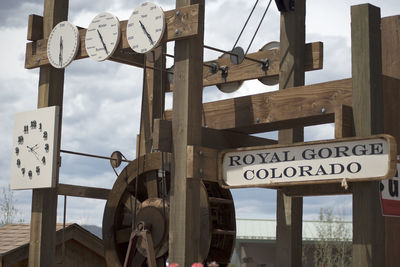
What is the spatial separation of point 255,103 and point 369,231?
2.17 meters

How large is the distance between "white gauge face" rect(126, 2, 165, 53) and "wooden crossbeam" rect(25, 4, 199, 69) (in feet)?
0.29

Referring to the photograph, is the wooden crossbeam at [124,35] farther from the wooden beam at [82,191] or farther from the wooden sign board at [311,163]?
the wooden beam at [82,191]

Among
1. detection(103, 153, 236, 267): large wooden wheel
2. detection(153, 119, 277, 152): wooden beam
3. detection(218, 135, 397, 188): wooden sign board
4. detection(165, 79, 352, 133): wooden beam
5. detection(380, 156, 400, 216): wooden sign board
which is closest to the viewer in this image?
detection(218, 135, 397, 188): wooden sign board

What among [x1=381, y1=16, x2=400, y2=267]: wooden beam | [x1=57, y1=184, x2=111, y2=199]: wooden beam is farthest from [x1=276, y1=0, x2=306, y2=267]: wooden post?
[x1=57, y1=184, x2=111, y2=199]: wooden beam

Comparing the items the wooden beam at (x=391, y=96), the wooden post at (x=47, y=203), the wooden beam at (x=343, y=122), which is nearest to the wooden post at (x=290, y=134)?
the wooden beam at (x=391, y=96)

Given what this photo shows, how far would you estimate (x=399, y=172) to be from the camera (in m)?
7.27

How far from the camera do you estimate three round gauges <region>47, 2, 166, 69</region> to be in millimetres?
7984

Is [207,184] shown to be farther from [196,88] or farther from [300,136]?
[196,88]

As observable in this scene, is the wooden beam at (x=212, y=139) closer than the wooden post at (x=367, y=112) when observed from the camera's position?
No

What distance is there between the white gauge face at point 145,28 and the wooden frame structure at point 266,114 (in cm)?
14

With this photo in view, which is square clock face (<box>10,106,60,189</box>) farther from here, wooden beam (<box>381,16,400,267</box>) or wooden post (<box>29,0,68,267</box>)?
wooden beam (<box>381,16,400,267</box>)

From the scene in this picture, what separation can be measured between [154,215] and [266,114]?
7.28 ft

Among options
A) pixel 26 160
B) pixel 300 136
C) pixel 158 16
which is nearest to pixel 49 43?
pixel 26 160

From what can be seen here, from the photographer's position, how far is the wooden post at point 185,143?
734cm
